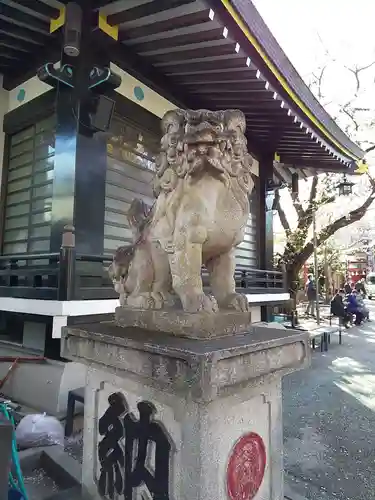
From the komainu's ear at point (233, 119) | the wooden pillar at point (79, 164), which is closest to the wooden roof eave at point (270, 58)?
the wooden pillar at point (79, 164)

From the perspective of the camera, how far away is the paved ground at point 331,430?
2863mm

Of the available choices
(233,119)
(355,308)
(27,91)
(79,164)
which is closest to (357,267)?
(355,308)

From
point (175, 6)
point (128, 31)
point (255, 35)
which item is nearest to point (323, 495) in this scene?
point (255, 35)

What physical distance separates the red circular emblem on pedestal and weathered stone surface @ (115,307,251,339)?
1.76 feet

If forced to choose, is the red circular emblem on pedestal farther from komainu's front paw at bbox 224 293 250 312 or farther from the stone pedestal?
komainu's front paw at bbox 224 293 250 312

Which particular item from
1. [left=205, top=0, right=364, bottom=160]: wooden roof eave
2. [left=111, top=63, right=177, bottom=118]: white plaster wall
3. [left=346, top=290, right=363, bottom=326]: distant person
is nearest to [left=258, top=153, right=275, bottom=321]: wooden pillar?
[left=205, top=0, right=364, bottom=160]: wooden roof eave

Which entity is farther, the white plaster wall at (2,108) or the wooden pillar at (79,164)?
the white plaster wall at (2,108)

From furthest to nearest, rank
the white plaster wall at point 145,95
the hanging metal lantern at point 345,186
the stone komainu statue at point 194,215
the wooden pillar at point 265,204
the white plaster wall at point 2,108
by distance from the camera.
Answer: the hanging metal lantern at point 345,186, the wooden pillar at point 265,204, the white plaster wall at point 2,108, the white plaster wall at point 145,95, the stone komainu statue at point 194,215

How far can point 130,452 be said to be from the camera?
1.80 meters

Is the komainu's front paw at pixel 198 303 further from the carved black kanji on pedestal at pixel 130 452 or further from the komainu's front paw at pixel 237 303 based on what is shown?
the carved black kanji on pedestal at pixel 130 452

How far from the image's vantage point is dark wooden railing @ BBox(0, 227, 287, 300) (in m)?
3.76

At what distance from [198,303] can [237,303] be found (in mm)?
310

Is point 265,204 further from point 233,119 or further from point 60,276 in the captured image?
point 233,119

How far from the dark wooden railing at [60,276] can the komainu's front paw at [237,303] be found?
2.25m
